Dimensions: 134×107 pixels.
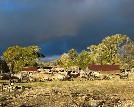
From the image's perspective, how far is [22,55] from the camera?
13762cm

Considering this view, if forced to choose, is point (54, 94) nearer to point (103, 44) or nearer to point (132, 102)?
point (132, 102)

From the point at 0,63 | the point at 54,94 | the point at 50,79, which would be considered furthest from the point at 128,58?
the point at 54,94

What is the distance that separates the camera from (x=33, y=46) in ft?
472

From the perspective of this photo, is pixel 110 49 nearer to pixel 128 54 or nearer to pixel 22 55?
pixel 128 54

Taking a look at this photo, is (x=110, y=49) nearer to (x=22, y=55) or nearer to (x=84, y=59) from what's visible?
(x=84, y=59)

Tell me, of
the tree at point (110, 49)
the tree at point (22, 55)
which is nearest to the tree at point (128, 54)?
the tree at point (110, 49)

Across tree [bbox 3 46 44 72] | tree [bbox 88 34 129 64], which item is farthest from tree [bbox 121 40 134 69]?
tree [bbox 3 46 44 72]

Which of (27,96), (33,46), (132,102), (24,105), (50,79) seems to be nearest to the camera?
(24,105)

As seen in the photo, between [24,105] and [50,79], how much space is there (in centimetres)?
2902

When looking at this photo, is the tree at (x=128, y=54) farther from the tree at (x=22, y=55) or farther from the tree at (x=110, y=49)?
the tree at (x=22, y=55)

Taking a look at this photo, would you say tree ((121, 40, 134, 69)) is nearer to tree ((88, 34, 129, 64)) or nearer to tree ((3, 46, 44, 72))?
tree ((88, 34, 129, 64))

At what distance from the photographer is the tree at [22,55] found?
5305 inches

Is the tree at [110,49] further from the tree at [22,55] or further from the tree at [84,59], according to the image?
the tree at [22,55]

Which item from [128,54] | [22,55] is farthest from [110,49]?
[22,55]
